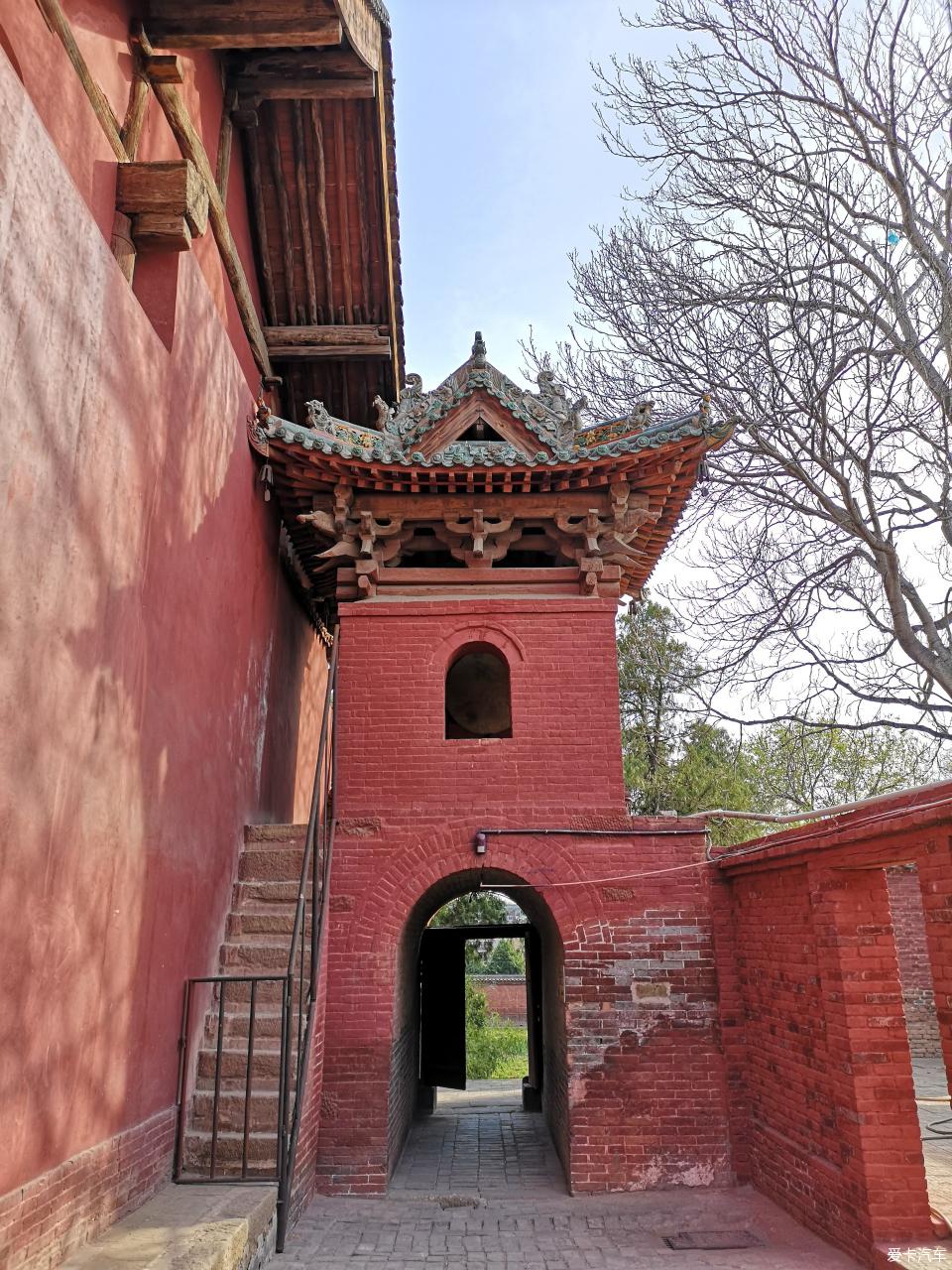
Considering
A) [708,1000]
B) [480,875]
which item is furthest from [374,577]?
[708,1000]

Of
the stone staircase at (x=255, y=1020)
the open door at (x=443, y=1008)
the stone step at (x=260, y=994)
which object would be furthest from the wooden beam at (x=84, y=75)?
the open door at (x=443, y=1008)

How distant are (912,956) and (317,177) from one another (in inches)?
499

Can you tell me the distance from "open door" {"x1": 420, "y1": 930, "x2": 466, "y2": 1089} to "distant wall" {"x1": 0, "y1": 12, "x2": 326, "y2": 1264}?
5.33 metres

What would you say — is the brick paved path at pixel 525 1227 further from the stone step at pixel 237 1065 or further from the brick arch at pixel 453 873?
the brick arch at pixel 453 873

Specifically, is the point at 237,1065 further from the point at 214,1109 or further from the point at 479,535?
the point at 479,535

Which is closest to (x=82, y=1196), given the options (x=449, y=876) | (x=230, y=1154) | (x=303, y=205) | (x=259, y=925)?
(x=230, y=1154)

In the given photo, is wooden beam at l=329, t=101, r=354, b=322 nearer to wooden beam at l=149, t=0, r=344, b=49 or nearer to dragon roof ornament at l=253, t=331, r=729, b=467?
dragon roof ornament at l=253, t=331, r=729, b=467

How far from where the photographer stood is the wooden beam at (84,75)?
4348 millimetres

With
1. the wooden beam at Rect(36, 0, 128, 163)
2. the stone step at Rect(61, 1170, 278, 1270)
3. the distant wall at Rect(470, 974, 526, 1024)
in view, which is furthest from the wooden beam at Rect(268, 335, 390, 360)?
the distant wall at Rect(470, 974, 526, 1024)

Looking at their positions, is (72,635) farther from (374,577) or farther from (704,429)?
(704,429)

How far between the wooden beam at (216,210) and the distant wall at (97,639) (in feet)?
0.73

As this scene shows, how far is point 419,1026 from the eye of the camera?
11.0 m

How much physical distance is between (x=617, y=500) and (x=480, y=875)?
140 inches

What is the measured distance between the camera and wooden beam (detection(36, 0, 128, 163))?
14.3 feet
